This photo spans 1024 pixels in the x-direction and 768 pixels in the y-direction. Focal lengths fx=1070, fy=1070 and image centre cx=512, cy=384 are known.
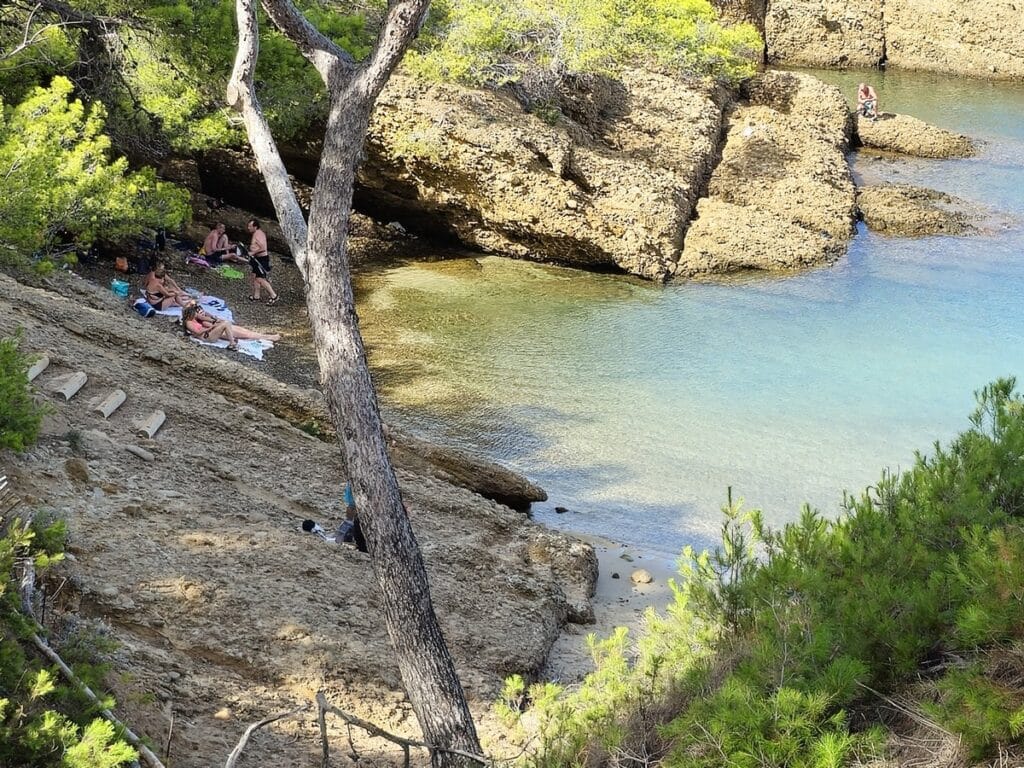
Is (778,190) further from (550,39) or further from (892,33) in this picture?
(892,33)

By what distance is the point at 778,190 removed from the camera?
19.7m

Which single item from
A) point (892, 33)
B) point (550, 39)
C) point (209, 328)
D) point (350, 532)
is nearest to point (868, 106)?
point (550, 39)

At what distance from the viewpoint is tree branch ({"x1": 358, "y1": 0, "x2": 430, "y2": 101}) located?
253 inches

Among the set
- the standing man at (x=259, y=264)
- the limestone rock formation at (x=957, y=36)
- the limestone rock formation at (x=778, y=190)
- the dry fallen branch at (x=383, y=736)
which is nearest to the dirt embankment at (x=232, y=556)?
the dry fallen branch at (x=383, y=736)

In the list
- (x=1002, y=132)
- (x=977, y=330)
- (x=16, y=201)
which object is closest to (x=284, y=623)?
(x=16, y=201)

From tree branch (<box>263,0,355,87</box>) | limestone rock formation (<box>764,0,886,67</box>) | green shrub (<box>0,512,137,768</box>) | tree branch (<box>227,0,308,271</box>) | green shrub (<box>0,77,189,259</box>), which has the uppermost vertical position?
limestone rock formation (<box>764,0,886,67</box>)

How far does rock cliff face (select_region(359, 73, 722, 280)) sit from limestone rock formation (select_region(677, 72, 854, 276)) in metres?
0.64

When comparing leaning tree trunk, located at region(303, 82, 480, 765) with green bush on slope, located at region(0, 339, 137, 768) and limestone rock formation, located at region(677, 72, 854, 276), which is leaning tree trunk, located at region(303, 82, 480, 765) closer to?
green bush on slope, located at region(0, 339, 137, 768)

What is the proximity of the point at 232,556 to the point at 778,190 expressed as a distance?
48.2 feet

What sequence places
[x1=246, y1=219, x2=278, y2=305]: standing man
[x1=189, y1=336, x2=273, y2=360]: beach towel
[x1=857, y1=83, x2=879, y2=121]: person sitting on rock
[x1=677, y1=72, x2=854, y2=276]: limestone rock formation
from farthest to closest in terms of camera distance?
[x1=857, y1=83, x2=879, y2=121]: person sitting on rock < [x1=677, y1=72, x2=854, y2=276]: limestone rock formation < [x1=246, y1=219, x2=278, y2=305]: standing man < [x1=189, y1=336, x2=273, y2=360]: beach towel

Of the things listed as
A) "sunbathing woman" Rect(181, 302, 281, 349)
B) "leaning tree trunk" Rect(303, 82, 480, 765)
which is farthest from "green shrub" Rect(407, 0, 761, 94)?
"leaning tree trunk" Rect(303, 82, 480, 765)

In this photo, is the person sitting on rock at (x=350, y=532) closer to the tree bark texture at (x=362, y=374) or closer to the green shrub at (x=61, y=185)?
the tree bark texture at (x=362, y=374)

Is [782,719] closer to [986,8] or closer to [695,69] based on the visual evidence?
[695,69]

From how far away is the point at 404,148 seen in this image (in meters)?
17.6
